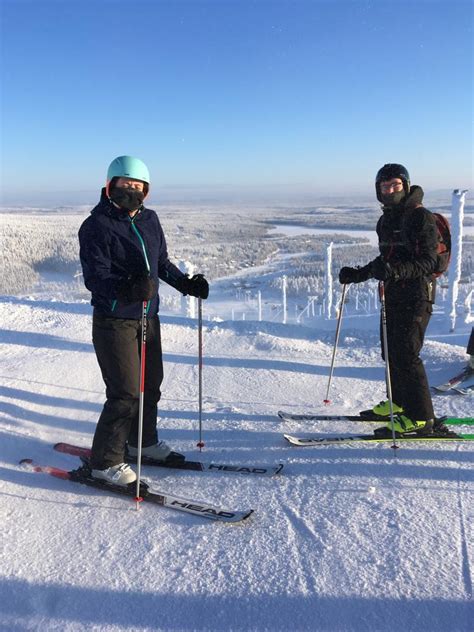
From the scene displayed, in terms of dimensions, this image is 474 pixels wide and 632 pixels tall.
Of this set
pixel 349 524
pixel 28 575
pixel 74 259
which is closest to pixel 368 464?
pixel 349 524

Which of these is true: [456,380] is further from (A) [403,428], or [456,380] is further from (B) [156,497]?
(B) [156,497]

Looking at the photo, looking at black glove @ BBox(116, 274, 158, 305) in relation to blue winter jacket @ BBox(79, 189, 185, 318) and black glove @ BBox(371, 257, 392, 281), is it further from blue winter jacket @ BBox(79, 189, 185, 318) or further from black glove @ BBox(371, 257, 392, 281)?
black glove @ BBox(371, 257, 392, 281)

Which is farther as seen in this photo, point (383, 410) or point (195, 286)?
point (383, 410)

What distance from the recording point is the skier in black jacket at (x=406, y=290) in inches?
147

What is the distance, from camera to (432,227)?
3.68 m

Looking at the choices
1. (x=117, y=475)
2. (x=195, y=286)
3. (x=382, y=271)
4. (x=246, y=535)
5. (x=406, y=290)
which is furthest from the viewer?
(x=406, y=290)

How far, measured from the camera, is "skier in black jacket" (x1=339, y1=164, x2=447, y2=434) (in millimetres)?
3744

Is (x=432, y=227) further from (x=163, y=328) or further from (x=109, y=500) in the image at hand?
(x=163, y=328)

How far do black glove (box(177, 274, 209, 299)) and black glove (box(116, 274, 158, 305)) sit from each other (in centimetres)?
66

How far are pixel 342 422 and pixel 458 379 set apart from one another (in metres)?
1.97

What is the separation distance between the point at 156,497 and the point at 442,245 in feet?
9.85

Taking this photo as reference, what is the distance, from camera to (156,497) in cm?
307

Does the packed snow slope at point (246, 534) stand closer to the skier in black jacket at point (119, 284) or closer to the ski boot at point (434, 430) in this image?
the ski boot at point (434, 430)

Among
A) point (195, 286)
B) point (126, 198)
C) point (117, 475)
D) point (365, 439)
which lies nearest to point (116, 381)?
point (117, 475)
